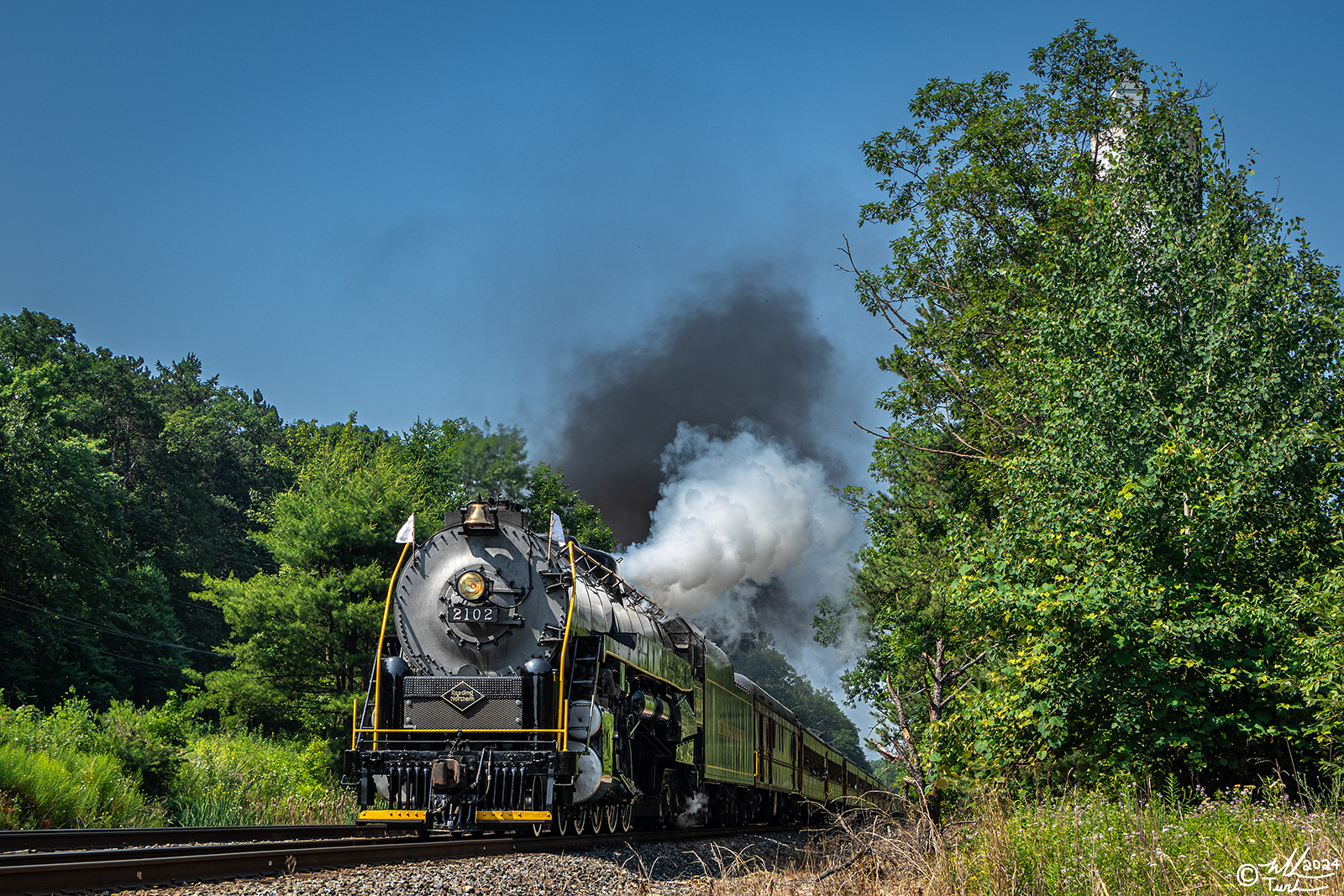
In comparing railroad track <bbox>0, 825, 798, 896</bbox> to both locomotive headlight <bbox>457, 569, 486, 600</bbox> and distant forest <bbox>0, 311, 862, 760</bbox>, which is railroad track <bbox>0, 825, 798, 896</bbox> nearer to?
locomotive headlight <bbox>457, 569, 486, 600</bbox>

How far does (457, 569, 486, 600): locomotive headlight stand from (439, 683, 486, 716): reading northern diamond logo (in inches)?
43.1

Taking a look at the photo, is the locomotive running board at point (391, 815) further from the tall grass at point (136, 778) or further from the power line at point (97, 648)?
the power line at point (97, 648)

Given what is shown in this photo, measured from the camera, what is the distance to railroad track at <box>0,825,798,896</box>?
6.25 metres

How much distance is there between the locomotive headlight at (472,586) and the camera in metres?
11.2

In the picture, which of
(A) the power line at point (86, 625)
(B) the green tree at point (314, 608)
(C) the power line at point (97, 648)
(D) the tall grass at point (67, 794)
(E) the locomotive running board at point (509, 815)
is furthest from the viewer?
(C) the power line at point (97, 648)

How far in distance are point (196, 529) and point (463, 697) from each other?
169 ft

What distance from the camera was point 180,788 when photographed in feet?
52.3

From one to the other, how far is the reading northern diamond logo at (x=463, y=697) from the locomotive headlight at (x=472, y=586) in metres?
1.10

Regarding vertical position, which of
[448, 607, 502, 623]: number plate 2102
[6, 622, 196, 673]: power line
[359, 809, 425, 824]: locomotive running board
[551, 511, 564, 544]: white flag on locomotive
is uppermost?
[6, 622, 196, 673]: power line

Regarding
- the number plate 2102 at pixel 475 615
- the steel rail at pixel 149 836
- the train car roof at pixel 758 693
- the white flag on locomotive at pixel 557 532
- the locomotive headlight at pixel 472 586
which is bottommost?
the steel rail at pixel 149 836

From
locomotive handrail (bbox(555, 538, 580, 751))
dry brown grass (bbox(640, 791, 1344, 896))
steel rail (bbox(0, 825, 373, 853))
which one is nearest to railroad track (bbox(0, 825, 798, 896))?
steel rail (bbox(0, 825, 373, 853))

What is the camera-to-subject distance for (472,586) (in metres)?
11.2

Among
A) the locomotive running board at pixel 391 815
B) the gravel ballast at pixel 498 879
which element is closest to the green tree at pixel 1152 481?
the gravel ballast at pixel 498 879

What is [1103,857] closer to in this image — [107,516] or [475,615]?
[475,615]
